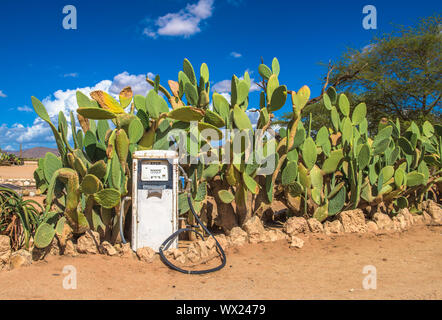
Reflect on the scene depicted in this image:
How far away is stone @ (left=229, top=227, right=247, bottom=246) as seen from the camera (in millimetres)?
3834

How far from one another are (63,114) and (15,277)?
1.61 m

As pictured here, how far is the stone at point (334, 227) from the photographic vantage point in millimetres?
4191

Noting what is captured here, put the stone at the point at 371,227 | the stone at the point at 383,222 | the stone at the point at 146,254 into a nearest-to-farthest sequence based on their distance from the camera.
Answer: the stone at the point at 146,254 < the stone at the point at 371,227 < the stone at the point at 383,222

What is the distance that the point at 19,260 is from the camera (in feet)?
10.4

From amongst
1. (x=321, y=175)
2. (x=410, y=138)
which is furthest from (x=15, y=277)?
(x=410, y=138)

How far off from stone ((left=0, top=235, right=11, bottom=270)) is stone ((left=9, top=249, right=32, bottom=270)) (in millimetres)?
44

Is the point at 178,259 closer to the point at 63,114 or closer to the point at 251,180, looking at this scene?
the point at 251,180

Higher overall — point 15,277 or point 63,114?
point 63,114

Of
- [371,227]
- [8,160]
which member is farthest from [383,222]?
[8,160]

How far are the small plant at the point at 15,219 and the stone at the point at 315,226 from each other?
2893 millimetres

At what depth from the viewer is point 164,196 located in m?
3.55

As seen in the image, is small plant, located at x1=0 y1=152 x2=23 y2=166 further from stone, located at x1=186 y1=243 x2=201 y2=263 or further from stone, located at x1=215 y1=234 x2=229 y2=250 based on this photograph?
stone, located at x1=186 y1=243 x2=201 y2=263

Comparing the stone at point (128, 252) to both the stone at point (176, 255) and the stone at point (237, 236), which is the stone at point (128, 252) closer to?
the stone at point (176, 255)

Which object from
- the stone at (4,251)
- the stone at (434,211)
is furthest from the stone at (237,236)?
the stone at (434,211)
